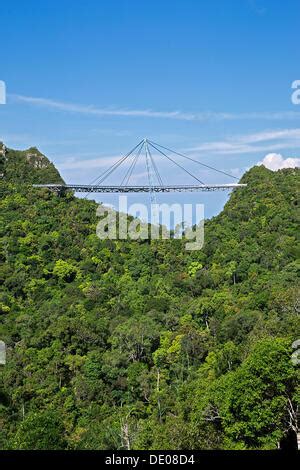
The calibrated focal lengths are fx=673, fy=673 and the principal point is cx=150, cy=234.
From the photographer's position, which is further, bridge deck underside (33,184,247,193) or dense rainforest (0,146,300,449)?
bridge deck underside (33,184,247,193)

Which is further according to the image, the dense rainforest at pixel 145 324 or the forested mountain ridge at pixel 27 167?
the forested mountain ridge at pixel 27 167

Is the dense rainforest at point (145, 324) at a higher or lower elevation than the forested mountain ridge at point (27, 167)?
lower

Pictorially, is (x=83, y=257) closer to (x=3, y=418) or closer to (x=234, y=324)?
(x=234, y=324)

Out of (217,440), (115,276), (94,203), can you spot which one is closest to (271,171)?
(94,203)

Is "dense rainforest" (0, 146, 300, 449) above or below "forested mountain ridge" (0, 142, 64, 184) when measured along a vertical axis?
below

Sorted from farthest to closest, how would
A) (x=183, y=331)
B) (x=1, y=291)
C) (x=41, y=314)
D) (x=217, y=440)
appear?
(x=1, y=291) → (x=41, y=314) → (x=183, y=331) → (x=217, y=440)

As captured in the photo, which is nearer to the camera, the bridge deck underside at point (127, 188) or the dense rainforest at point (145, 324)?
the dense rainforest at point (145, 324)

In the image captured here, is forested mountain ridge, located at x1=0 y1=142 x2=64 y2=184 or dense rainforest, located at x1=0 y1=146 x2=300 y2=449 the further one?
forested mountain ridge, located at x1=0 y1=142 x2=64 y2=184

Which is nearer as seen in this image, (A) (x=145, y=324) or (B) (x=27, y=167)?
(A) (x=145, y=324)
